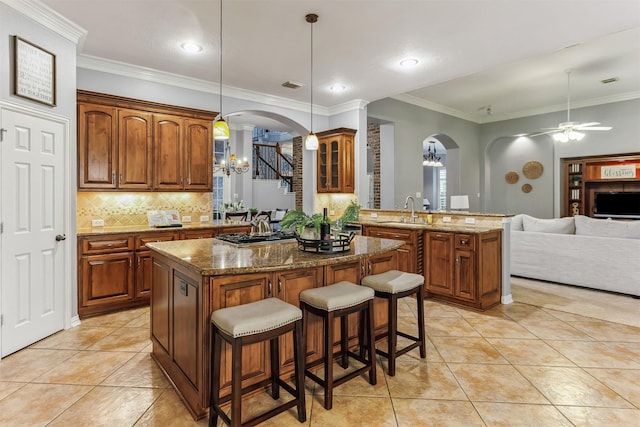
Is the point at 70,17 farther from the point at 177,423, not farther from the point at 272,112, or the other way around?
the point at 177,423

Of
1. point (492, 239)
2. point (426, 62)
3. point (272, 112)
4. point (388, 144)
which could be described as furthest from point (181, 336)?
point (388, 144)

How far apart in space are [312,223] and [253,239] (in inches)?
25.5

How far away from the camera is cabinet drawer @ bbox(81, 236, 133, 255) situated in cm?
376

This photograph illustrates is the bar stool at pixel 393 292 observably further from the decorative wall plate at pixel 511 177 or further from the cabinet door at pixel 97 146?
the decorative wall plate at pixel 511 177

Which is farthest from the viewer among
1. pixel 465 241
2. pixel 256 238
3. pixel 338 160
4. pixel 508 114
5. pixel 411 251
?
pixel 508 114

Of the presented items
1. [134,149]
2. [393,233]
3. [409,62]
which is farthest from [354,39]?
[134,149]

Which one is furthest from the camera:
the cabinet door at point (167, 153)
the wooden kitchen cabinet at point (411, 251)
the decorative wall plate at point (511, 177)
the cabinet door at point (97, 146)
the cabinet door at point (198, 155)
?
the decorative wall plate at point (511, 177)

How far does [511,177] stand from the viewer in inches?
360

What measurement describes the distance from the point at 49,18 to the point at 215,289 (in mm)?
3041

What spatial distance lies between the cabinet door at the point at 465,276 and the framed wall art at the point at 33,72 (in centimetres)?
453

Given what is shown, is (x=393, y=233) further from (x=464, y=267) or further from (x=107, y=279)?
(x=107, y=279)

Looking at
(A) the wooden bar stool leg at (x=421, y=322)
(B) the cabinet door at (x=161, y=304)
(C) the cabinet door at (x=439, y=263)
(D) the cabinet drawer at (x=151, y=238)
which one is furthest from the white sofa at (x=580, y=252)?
(B) the cabinet door at (x=161, y=304)

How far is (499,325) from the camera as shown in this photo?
12.0 ft

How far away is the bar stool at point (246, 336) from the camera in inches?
70.9
